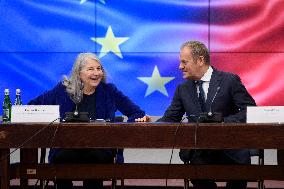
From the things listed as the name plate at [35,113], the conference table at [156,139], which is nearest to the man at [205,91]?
the conference table at [156,139]

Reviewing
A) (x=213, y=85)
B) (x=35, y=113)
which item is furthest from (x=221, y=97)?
(x=35, y=113)

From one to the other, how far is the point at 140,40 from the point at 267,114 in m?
2.61

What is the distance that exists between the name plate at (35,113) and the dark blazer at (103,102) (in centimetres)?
80

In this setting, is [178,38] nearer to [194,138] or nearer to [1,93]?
[1,93]

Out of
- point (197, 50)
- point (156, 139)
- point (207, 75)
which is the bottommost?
point (156, 139)

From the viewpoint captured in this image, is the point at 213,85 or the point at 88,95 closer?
the point at 213,85

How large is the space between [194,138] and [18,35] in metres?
3.00

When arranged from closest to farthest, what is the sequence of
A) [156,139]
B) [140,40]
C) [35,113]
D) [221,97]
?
[156,139] → [35,113] → [221,97] → [140,40]

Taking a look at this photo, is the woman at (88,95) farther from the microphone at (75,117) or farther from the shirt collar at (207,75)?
the microphone at (75,117)

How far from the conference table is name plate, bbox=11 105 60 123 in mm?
81

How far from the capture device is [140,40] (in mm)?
5297

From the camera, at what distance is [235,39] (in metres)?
5.29

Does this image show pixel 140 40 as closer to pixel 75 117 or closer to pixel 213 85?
pixel 213 85

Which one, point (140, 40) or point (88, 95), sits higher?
point (140, 40)
